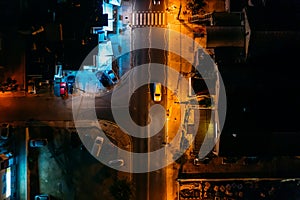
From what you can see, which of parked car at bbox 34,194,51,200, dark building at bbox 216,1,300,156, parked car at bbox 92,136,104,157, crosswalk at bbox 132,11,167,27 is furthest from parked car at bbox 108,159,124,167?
crosswalk at bbox 132,11,167,27

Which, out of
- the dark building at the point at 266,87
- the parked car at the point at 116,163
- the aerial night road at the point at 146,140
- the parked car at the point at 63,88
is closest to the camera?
the dark building at the point at 266,87

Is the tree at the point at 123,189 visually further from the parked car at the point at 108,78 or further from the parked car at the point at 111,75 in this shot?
the parked car at the point at 111,75

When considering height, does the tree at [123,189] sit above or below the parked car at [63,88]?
below

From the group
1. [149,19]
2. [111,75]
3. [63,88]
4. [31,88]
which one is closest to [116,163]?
[111,75]

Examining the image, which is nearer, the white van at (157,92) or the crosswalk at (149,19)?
the white van at (157,92)

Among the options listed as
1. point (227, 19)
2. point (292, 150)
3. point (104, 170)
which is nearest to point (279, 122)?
point (292, 150)

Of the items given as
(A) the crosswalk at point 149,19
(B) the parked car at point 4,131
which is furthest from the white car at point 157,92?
(B) the parked car at point 4,131

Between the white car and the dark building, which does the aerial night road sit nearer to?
the white car
